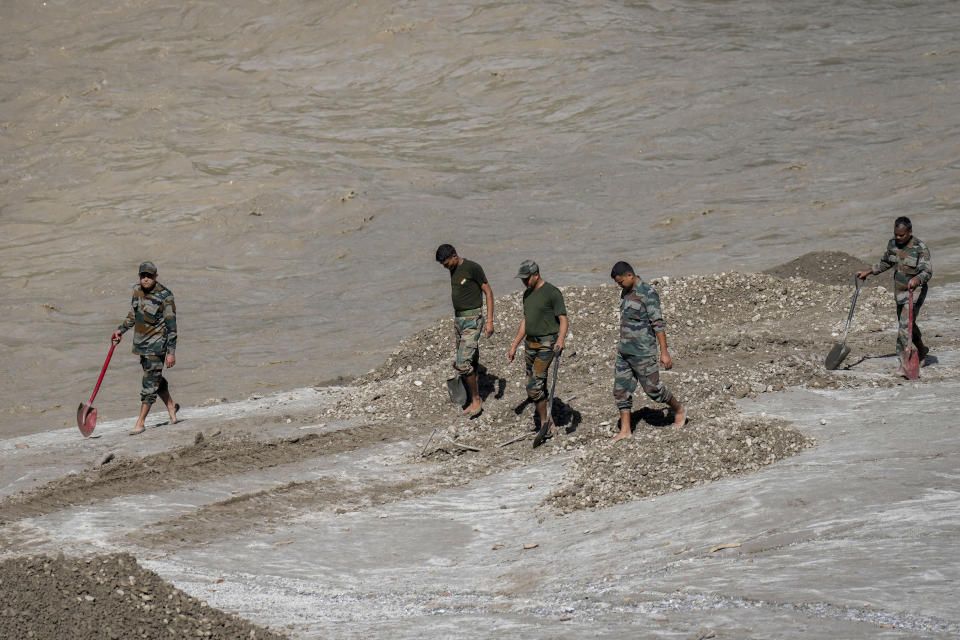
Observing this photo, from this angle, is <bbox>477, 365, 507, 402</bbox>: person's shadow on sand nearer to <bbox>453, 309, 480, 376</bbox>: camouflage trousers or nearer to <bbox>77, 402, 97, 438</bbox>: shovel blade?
<bbox>453, 309, 480, 376</bbox>: camouflage trousers

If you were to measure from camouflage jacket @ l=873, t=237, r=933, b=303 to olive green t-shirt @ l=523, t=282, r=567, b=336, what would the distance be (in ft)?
12.7

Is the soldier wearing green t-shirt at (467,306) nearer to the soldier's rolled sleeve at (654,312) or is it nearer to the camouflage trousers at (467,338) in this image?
the camouflage trousers at (467,338)

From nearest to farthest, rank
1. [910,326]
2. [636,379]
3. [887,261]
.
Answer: [636,379]
[910,326]
[887,261]

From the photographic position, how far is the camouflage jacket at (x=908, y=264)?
1204 centimetres

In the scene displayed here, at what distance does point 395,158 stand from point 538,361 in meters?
21.2

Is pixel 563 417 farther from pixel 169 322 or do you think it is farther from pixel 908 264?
pixel 169 322

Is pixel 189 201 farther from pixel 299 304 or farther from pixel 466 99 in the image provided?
pixel 466 99

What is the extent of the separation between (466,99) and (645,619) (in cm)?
3099

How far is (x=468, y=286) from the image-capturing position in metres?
12.4

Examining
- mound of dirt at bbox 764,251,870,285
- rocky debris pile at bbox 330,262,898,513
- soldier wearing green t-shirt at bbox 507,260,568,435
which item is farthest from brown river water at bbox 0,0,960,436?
soldier wearing green t-shirt at bbox 507,260,568,435

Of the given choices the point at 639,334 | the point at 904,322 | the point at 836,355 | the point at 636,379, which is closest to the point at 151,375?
the point at 636,379

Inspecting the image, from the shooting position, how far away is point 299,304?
22.5 m

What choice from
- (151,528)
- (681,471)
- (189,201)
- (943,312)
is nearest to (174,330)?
(151,528)

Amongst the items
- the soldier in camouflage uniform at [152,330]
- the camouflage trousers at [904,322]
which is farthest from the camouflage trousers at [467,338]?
the camouflage trousers at [904,322]
